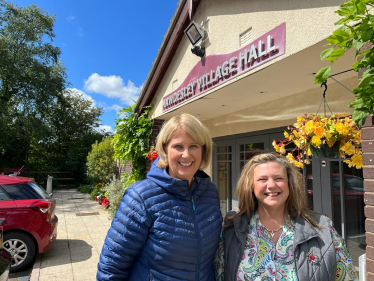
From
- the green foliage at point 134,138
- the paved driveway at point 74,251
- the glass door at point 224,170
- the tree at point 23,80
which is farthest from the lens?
the tree at point 23,80

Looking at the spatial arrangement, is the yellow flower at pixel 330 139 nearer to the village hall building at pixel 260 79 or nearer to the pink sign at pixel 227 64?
the village hall building at pixel 260 79

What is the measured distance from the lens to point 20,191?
16.0ft

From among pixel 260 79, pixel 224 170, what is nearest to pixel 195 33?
pixel 260 79

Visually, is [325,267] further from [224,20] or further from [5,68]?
[5,68]

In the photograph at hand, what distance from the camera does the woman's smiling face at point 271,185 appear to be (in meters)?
1.58

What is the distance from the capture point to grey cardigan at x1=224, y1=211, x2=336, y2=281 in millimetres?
1378

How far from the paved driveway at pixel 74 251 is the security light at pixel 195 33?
4.42m

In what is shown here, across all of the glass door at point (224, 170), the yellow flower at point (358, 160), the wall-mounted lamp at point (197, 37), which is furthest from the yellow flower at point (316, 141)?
the glass door at point (224, 170)

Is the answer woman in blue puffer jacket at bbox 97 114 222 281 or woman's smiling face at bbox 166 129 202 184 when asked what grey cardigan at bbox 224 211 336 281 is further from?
woman's smiling face at bbox 166 129 202 184

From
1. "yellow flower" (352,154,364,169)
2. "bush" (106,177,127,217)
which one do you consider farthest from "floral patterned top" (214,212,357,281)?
"bush" (106,177,127,217)

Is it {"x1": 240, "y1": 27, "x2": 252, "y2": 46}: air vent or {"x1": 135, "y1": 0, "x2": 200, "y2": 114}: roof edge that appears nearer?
{"x1": 240, "y1": 27, "x2": 252, "y2": 46}: air vent

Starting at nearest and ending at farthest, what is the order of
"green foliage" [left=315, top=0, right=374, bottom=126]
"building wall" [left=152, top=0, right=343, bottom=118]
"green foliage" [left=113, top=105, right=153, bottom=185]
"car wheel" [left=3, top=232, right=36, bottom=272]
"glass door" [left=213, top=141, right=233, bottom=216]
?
"green foliage" [left=315, top=0, right=374, bottom=126] < "building wall" [left=152, top=0, right=343, bottom=118] < "car wheel" [left=3, top=232, right=36, bottom=272] < "glass door" [left=213, top=141, right=233, bottom=216] < "green foliage" [left=113, top=105, right=153, bottom=185]

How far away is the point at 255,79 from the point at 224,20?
1221 mm

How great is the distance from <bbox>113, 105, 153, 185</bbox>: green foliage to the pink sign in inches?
59.7
